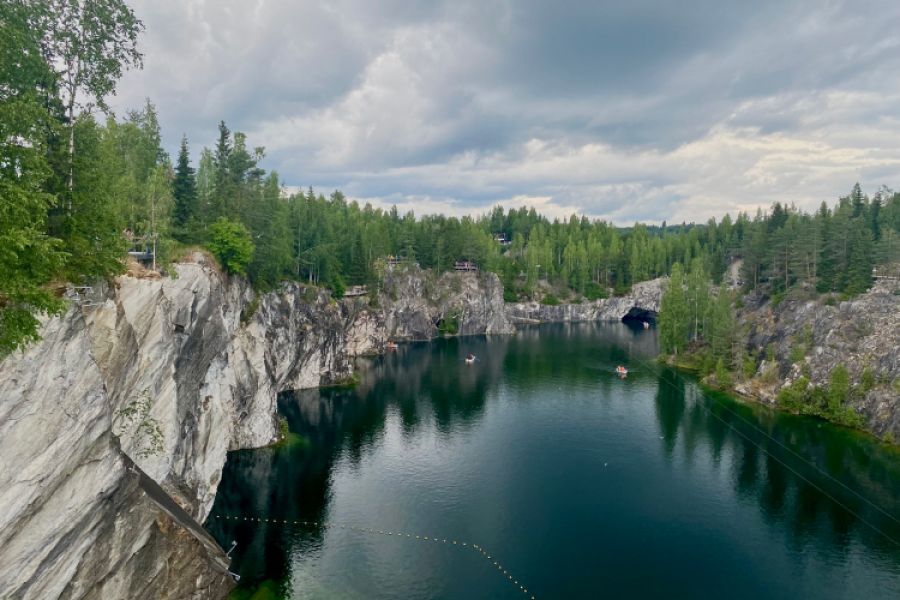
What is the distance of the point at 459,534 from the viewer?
48219 mm

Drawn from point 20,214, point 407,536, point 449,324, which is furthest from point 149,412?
point 449,324

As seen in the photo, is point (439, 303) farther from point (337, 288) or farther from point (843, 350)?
point (843, 350)

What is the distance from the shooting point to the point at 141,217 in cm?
4709

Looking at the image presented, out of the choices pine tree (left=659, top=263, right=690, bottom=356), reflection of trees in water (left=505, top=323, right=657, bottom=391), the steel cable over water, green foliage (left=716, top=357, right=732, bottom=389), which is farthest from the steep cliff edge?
pine tree (left=659, top=263, right=690, bottom=356)

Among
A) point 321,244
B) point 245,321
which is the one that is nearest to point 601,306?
point 321,244

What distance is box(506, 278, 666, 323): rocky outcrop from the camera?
186375 millimetres

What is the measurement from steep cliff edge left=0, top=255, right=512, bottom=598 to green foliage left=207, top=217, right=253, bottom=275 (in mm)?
2290

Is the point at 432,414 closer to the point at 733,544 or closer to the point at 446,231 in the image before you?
the point at 733,544

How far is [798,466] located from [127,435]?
232 ft

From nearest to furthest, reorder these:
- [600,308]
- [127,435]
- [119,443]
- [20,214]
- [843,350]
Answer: [20,214] → [119,443] → [127,435] → [843,350] → [600,308]

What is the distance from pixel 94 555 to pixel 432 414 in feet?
196

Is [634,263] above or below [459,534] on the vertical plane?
above

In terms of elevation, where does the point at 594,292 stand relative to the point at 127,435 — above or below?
above

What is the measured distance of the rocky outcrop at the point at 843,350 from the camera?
73812 millimetres
